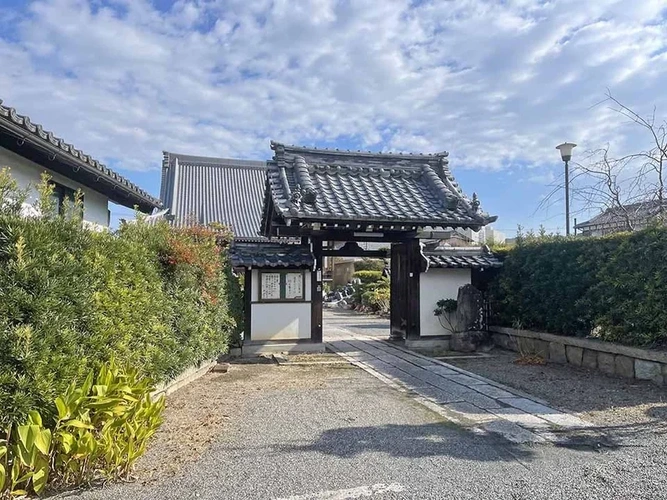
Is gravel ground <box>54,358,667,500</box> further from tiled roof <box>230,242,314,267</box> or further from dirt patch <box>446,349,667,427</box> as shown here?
tiled roof <box>230,242,314,267</box>

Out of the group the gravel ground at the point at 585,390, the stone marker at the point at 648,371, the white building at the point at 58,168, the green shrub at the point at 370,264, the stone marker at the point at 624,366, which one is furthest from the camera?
the green shrub at the point at 370,264

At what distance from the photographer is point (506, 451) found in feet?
13.7

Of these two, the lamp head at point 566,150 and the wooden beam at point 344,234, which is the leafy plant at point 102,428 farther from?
the lamp head at point 566,150

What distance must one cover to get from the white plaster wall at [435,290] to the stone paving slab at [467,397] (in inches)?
42.6

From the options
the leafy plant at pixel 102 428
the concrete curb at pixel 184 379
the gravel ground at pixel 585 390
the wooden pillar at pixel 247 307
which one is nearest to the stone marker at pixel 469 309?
the gravel ground at pixel 585 390

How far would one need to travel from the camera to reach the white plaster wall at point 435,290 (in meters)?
10.7

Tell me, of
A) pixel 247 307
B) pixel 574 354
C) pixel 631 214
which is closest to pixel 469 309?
pixel 574 354

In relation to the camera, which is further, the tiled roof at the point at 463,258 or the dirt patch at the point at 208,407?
the tiled roof at the point at 463,258

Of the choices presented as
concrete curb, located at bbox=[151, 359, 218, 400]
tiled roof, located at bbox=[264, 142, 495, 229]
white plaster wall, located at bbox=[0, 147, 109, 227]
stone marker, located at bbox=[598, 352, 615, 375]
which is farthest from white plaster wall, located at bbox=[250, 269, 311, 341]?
stone marker, located at bbox=[598, 352, 615, 375]

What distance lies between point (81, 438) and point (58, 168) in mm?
5258

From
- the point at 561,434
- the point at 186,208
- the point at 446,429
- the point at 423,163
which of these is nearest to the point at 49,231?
the point at 446,429

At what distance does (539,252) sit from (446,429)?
5.73m

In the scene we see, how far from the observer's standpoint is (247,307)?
9797 mm

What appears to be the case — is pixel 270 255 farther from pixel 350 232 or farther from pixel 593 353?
pixel 593 353
